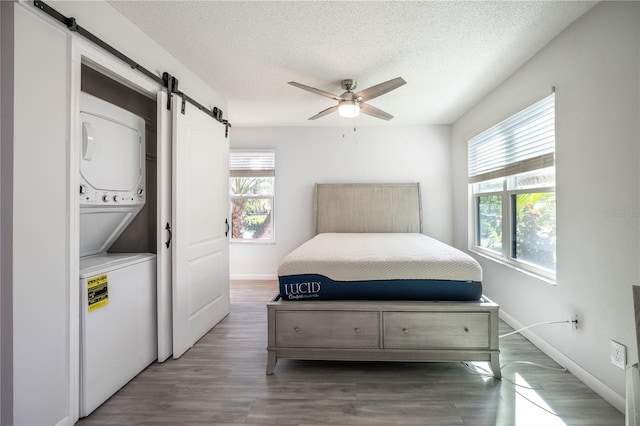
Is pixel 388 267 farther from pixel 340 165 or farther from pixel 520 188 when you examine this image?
pixel 340 165

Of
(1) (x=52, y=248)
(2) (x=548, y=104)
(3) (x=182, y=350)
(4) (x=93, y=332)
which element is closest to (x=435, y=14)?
(2) (x=548, y=104)

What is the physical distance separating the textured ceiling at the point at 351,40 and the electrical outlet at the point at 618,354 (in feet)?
6.73

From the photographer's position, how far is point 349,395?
185cm

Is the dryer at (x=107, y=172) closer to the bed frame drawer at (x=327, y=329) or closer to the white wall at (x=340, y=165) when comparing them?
the bed frame drawer at (x=327, y=329)

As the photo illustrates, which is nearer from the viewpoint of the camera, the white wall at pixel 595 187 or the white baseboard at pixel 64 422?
the white baseboard at pixel 64 422

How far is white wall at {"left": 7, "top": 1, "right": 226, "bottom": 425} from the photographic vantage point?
132 cm

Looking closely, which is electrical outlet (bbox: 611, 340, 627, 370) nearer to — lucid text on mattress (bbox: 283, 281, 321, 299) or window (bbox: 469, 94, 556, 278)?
window (bbox: 469, 94, 556, 278)

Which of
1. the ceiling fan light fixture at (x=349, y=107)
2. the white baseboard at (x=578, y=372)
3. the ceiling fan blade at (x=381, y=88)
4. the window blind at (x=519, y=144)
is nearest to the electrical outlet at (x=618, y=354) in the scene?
the white baseboard at (x=578, y=372)

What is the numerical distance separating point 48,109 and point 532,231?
11.6 ft

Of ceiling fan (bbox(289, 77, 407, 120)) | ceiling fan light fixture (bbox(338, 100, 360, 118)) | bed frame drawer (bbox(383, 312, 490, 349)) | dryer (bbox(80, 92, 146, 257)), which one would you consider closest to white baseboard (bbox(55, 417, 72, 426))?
dryer (bbox(80, 92, 146, 257))

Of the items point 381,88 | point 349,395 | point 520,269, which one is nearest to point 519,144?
point 520,269

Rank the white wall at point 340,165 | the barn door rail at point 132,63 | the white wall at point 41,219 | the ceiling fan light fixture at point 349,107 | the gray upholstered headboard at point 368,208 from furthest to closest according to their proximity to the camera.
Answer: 1. the white wall at point 340,165
2. the gray upholstered headboard at point 368,208
3. the ceiling fan light fixture at point 349,107
4. the barn door rail at point 132,63
5. the white wall at point 41,219

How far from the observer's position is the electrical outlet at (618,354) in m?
1.66

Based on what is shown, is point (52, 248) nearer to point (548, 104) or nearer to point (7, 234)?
point (7, 234)
